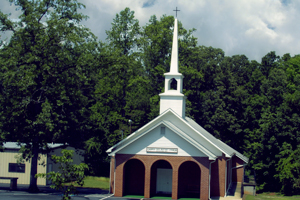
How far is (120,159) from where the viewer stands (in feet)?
97.9

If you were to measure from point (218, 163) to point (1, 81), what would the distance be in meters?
19.3

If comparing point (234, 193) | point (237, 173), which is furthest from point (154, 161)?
point (237, 173)

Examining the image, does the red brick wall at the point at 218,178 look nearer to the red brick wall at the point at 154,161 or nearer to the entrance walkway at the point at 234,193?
the entrance walkway at the point at 234,193

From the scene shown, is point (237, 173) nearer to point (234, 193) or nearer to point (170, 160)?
point (234, 193)

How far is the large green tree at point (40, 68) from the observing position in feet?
98.6

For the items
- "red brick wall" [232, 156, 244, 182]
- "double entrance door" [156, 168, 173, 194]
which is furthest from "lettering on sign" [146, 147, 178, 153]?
"red brick wall" [232, 156, 244, 182]

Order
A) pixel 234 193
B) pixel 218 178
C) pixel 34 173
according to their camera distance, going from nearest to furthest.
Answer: pixel 218 178
pixel 34 173
pixel 234 193

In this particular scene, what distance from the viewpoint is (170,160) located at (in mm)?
29078

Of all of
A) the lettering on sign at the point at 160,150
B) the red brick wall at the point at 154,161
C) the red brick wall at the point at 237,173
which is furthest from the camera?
the red brick wall at the point at 237,173

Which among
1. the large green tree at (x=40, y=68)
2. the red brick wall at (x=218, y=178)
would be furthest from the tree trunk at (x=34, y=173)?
the red brick wall at (x=218, y=178)

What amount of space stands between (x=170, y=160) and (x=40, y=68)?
13.4 m

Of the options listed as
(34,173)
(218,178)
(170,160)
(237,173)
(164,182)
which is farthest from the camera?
(237,173)

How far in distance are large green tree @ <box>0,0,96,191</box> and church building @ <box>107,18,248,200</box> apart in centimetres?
637

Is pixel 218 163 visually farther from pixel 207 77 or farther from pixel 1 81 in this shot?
pixel 207 77
